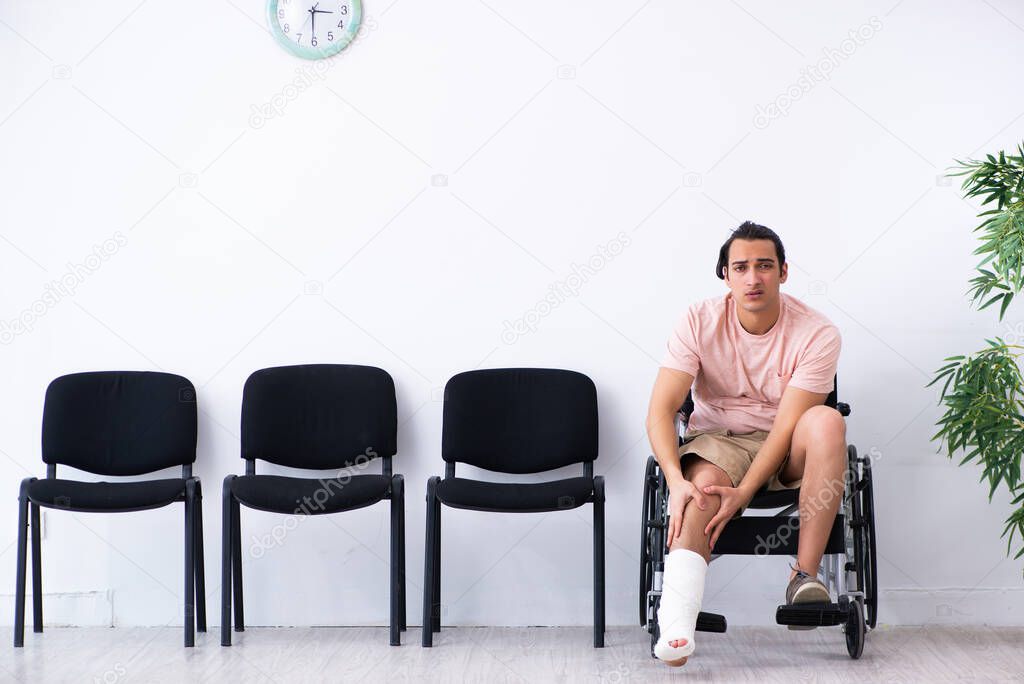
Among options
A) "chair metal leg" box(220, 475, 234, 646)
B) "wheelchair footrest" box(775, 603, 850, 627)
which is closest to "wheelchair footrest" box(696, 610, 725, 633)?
"wheelchair footrest" box(775, 603, 850, 627)

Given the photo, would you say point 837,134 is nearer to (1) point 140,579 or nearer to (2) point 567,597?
(2) point 567,597

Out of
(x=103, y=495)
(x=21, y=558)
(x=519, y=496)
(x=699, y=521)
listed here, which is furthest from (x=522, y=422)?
(x=21, y=558)

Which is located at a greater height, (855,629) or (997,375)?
(997,375)

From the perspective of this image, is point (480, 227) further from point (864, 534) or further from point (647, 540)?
point (864, 534)

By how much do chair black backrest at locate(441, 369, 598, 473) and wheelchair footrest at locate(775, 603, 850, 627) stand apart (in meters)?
0.84

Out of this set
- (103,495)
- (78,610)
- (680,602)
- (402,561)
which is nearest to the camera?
(680,602)

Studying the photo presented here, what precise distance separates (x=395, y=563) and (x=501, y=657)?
0.41 m

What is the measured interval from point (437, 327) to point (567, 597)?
3.27 feet

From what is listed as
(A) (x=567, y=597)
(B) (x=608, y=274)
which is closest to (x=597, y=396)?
Answer: (B) (x=608, y=274)

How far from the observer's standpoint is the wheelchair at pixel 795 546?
231cm

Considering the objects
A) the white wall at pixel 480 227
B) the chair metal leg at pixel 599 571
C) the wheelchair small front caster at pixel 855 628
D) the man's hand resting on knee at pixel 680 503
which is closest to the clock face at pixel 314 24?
the white wall at pixel 480 227

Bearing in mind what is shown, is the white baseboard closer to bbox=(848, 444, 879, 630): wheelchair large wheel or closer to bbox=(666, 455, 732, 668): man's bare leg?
bbox=(666, 455, 732, 668): man's bare leg

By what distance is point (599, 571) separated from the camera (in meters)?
2.68

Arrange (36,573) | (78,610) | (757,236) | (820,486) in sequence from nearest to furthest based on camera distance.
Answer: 1. (820,486)
2. (757,236)
3. (36,573)
4. (78,610)
